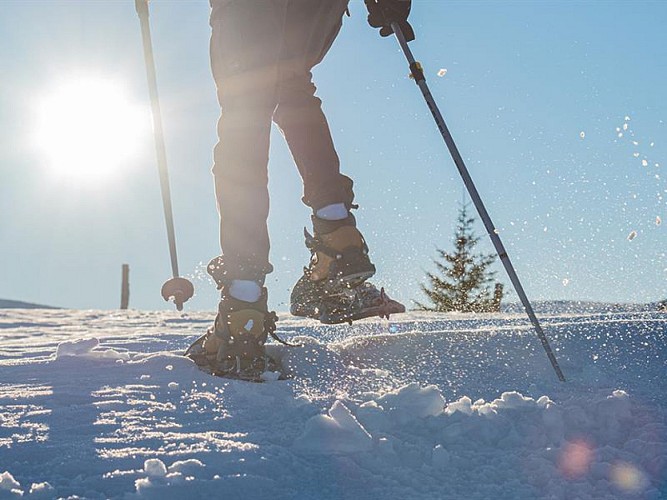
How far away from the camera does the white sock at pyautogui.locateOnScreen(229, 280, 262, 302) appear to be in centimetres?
253

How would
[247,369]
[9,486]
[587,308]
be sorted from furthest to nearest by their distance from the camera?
[587,308] → [247,369] → [9,486]

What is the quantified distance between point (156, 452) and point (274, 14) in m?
1.83

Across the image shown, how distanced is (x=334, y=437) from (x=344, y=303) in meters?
1.48

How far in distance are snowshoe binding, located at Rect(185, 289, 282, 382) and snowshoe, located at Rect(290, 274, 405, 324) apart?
41 centimetres

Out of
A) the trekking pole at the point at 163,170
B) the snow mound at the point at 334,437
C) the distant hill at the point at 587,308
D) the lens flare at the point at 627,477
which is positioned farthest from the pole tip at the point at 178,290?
the distant hill at the point at 587,308

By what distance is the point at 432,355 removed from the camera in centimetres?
264

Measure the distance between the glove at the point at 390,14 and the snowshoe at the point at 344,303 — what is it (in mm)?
1174

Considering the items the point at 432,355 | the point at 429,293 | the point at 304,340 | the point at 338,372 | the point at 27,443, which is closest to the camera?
the point at 27,443

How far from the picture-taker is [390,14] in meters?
3.08

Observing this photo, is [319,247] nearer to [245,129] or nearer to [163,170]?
[245,129]

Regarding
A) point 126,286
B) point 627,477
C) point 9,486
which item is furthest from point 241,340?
point 126,286

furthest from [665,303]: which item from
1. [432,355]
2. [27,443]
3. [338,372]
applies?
[27,443]

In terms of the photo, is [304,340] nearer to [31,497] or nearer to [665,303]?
[31,497]

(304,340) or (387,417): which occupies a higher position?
(304,340)
